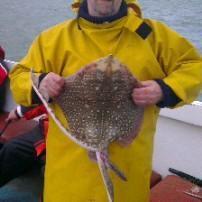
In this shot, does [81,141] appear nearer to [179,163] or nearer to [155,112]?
[155,112]

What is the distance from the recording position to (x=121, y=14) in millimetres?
1524

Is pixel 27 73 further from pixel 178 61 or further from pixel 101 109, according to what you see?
pixel 178 61

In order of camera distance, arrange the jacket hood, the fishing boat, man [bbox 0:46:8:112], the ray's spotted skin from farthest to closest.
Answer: man [bbox 0:46:8:112] → the fishing boat → the jacket hood → the ray's spotted skin

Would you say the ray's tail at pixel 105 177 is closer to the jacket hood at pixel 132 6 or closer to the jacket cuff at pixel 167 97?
the jacket cuff at pixel 167 97

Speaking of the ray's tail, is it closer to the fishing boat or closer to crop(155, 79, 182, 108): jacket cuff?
crop(155, 79, 182, 108): jacket cuff

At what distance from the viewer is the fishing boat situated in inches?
104

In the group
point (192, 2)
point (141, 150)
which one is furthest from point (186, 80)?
point (192, 2)

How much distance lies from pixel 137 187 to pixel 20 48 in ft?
22.4

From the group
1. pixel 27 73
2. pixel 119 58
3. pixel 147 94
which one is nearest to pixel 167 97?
pixel 147 94

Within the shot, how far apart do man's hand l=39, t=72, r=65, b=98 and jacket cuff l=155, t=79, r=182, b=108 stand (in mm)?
342

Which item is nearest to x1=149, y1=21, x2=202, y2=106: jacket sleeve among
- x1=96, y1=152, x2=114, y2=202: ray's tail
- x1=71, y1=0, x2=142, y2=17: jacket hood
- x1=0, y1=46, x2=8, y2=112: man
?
x1=71, y1=0, x2=142, y2=17: jacket hood

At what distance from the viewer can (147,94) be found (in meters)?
1.35

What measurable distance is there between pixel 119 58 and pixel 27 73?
1.13 ft

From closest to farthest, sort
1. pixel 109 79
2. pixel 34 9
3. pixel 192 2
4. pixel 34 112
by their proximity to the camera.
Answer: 1. pixel 109 79
2. pixel 34 112
3. pixel 192 2
4. pixel 34 9
